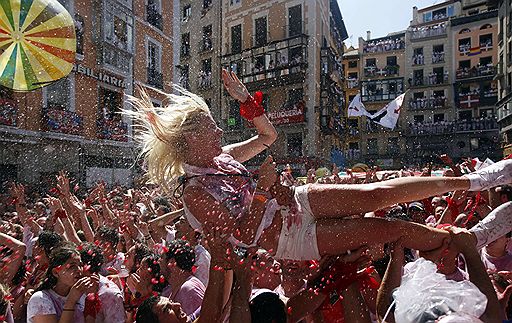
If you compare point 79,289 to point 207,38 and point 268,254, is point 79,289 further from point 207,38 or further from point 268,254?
point 207,38

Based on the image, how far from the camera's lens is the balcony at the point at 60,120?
15.0 m

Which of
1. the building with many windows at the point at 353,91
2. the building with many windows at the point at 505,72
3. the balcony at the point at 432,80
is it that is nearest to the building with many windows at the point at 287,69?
the building with many windows at the point at 505,72

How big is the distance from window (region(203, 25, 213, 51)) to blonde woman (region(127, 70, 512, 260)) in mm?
28121

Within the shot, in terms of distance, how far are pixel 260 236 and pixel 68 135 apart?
48.1ft

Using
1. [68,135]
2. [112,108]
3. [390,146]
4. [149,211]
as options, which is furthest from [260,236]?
[390,146]

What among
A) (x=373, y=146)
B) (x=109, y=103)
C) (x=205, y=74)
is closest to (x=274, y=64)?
(x=205, y=74)

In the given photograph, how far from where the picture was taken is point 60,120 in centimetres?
1552

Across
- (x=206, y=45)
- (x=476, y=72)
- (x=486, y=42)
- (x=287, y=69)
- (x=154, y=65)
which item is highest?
(x=486, y=42)

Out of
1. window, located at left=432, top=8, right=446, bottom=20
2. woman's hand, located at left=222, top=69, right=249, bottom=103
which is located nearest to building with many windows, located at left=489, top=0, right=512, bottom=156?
window, located at left=432, top=8, right=446, bottom=20

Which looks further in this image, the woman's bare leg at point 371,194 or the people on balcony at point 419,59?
the people on balcony at point 419,59

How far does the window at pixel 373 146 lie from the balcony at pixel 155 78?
86.7 ft

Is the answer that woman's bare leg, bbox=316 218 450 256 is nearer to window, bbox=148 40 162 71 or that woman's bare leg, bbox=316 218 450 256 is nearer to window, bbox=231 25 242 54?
window, bbox=148 40 162 71

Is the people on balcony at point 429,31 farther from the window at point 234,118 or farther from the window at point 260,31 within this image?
the window at point 234,118

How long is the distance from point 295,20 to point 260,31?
2.54m
